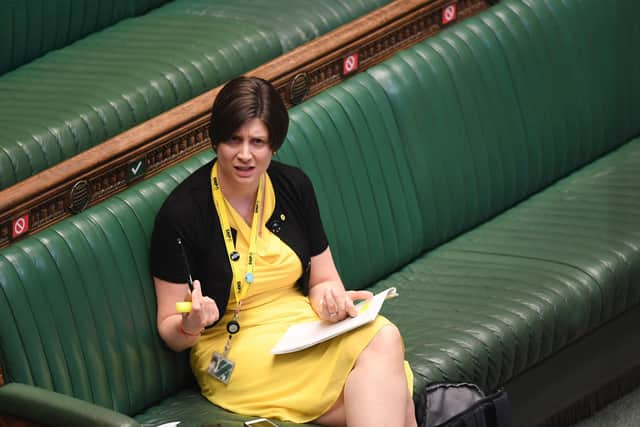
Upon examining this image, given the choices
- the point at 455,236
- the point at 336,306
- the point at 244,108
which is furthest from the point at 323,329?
the point at 455,236

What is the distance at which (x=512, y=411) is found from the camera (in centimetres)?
442

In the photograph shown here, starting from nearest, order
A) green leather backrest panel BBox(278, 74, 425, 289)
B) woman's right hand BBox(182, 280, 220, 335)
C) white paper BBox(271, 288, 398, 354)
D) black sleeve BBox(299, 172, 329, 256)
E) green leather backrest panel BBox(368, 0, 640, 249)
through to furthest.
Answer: woman's right hand BBox(182, 280, 220, 335), white paper BBox(271, 288, 398, 354), black sleeve BBox(299, 172, 329, 256), green leather backrest panel BBox(278, 74, 425, 289), green leather backrest panel BBox(368, 0, 640, 249)

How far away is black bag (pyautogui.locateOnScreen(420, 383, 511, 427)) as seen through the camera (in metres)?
3.96

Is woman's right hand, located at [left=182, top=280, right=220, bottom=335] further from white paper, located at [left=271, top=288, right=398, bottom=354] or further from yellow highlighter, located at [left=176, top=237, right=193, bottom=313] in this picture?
white paper, located at [left=271, top=288, right=398, bottom=354]

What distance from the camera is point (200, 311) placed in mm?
3652

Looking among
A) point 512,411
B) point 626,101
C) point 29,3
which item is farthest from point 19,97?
point 626,101

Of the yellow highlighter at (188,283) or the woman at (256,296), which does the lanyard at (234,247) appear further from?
the yellow highlighter at (188,283)

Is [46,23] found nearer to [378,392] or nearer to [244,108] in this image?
[244,108]

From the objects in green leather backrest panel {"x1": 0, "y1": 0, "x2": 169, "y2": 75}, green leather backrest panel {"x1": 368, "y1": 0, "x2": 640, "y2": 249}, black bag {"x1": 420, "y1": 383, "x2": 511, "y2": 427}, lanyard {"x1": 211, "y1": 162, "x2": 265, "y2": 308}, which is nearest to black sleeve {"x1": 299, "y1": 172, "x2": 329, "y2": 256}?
lanyard {"x1": 211, "y1": 162, "x2": 265, "y2": 308}

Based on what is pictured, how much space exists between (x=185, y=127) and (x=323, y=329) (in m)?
0.80

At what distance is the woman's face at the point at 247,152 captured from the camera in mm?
3832

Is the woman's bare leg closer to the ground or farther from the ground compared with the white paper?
closer to the ground

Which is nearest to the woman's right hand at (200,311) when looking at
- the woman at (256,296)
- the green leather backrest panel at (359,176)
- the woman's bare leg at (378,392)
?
the woman at (256,296)

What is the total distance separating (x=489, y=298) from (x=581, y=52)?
1321 mm
